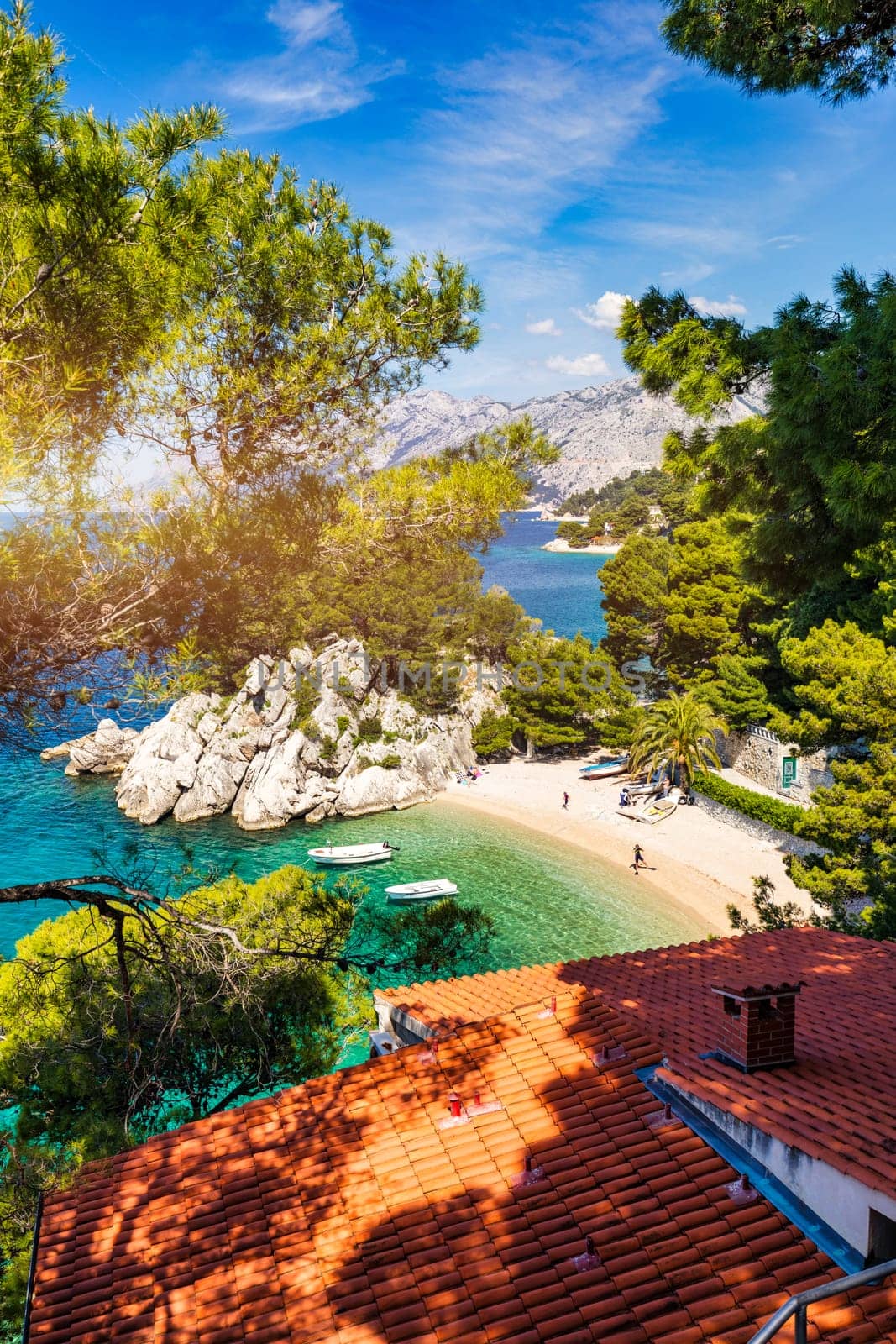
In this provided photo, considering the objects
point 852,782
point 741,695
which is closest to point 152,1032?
point 852,782

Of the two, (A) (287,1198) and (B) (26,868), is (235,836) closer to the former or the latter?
(B) (26,868)

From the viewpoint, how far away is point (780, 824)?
85.6 ft

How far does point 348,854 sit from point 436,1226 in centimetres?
2383

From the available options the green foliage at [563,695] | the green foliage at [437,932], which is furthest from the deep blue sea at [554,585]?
the green foliage at [437,932]

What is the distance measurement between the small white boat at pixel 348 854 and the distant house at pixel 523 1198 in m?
21.7

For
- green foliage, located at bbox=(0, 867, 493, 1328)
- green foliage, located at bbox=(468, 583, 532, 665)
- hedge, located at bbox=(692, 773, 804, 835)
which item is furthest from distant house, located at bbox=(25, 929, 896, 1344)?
green foliage, located at bbox=(468, 583, 532, 665)

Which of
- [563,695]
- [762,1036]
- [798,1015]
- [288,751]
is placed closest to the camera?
[762,1036]

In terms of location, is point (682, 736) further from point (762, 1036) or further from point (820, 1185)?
point (820, 1185)

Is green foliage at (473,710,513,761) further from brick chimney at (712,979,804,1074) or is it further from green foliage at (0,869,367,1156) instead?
brick chimney at (712,979,804,1074)

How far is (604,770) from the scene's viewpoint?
35.8 m

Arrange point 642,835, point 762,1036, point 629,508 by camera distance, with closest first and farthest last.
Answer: point 762,1036 → point 642,835 → point 629,508

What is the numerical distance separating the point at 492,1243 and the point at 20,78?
7.69 metres

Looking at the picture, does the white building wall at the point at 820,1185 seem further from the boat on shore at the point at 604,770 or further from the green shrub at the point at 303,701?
the green shrub at the point at 303,701

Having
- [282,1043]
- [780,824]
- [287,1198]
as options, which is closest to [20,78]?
[287,1198]
